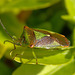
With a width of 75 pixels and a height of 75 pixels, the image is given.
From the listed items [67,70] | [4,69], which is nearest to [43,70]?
[67,70]

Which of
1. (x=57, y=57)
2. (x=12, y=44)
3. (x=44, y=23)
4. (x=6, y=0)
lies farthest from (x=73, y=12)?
(x=6, y=0)

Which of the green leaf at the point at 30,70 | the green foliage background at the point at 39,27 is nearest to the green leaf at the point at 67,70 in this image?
the green foliage background at the point at 39,27

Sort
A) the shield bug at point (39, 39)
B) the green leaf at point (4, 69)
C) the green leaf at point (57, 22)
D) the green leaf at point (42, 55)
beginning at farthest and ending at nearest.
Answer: the green leaf at point (57, 22) → the green leaf at point (4, 69) → the shield bug at point (39, 39) → the green leaf at point (42, 55)

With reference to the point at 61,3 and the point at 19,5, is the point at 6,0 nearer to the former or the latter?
the point at 19,5

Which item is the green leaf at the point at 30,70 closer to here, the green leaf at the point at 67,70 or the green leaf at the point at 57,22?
the green leaf at the point at 67,70

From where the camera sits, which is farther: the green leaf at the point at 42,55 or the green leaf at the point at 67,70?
the green leaf at the point at 67,70

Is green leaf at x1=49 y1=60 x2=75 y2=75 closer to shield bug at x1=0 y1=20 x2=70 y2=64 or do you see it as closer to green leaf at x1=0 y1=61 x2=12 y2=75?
shield bug at x1=0 y1=20 x2=70 y2=64
